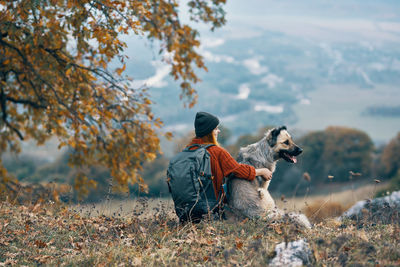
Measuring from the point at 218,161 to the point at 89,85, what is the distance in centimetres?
604

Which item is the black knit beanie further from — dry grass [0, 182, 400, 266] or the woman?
dry grass [0, 182, 400, 266]

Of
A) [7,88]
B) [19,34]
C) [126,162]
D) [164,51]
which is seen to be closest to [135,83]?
[164,51]

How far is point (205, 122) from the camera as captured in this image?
19.7ft

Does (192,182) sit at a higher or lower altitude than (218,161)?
lower

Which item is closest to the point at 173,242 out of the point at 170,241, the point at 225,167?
the point at 170,241

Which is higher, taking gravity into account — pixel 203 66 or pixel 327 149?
pixel 203 66

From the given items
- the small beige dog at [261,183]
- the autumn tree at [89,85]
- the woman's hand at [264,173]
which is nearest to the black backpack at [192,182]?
the small beige dog at [261,183]

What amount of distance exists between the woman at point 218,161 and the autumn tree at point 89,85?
3.66 metres

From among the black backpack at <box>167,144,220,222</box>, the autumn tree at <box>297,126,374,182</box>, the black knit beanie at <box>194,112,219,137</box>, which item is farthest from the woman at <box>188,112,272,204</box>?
the autumn tree at <box>297,126,374,182</box>

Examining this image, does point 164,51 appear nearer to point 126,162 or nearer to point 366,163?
point 126,162

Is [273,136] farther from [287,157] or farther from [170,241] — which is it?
[170,241]

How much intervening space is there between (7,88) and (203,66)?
5520 millimetres

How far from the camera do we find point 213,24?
39.6ft

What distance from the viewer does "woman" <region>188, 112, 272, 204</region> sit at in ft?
19.4
